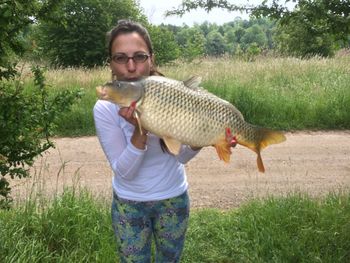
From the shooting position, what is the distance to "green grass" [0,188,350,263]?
3443mm

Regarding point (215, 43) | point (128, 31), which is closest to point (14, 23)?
point (128, 31)

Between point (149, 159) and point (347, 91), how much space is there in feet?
24.0

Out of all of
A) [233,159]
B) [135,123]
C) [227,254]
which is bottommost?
[233,159]

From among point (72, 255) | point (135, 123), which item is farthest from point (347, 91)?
point (135, 123)

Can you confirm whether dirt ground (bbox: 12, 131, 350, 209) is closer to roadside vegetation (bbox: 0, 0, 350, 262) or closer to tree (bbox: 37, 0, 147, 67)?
roadside vegetation (bbox: 0, 0, 350, 262)

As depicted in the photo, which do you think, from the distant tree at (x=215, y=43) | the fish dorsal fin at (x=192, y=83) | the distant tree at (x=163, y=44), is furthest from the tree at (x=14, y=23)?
the distant tree at (x=215, y=43)

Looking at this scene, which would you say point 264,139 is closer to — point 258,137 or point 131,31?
point 258,137

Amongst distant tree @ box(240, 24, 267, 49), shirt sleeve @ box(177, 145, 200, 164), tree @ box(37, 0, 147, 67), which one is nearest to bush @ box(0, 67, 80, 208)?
shirt sleeve @ box(177, 145, 200, 164)

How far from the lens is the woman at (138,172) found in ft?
7.43

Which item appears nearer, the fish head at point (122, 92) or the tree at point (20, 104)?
the fish head at point (122, 92)

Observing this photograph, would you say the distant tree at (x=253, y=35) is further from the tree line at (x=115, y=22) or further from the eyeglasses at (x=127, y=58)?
the eyeglasses at (x=127, y=58)

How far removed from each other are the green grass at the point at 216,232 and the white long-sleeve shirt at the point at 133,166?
3.91 ft

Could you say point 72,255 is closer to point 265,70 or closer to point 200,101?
point 200,101

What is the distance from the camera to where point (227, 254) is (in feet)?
12.5
